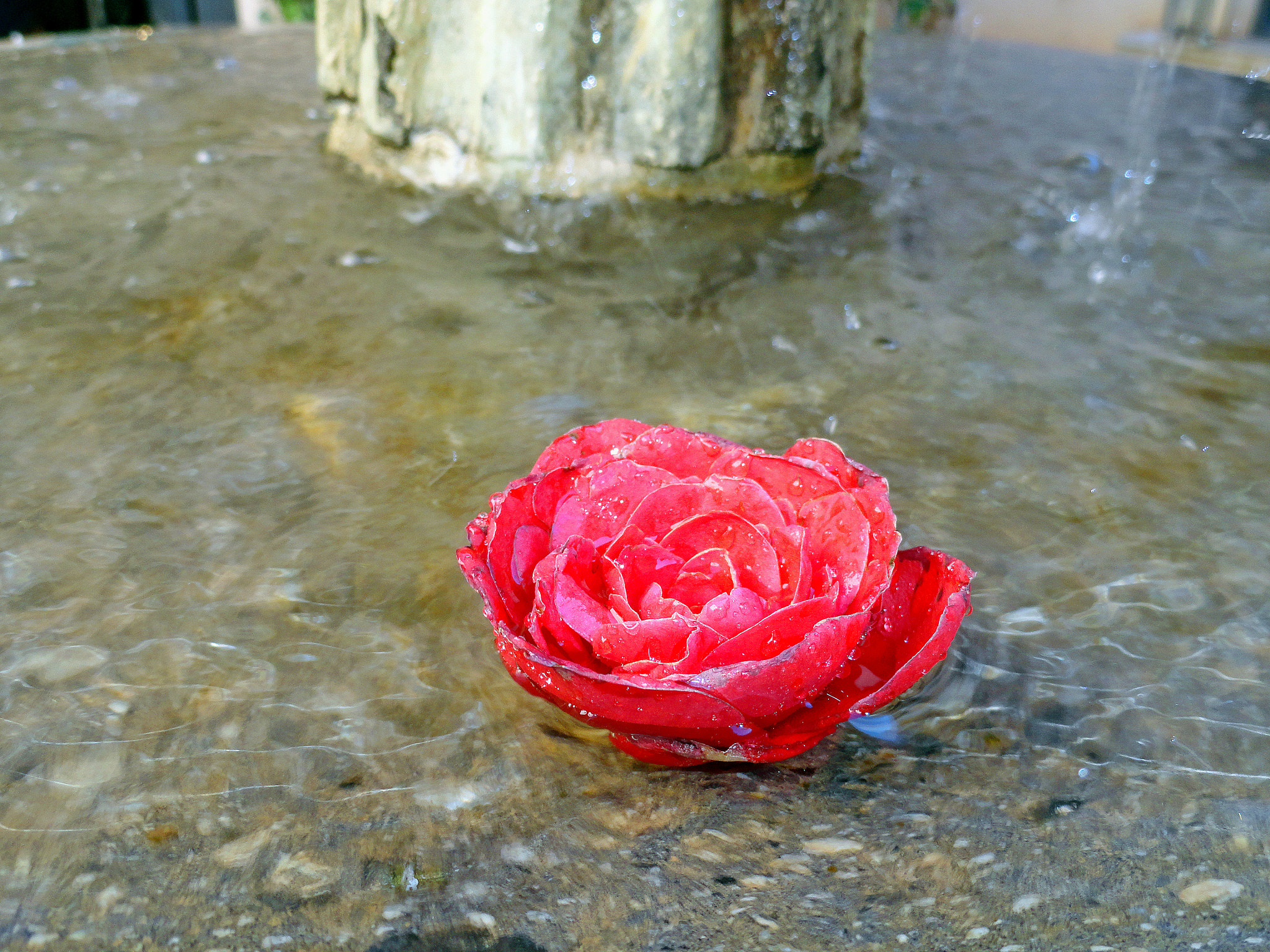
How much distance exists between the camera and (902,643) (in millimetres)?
1305

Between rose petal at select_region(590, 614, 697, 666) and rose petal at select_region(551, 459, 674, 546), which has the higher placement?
rose petal at select_region(551, 459, 674, 546)

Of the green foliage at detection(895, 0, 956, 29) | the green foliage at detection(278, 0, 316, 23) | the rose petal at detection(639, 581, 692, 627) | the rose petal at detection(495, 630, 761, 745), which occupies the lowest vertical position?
the rose petal at detection(495, 630, 761, 745)

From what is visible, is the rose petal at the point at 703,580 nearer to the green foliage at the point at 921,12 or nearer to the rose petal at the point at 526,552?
the rose petal at the point at 526,552

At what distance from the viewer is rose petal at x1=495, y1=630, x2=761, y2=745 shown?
1.14 metres

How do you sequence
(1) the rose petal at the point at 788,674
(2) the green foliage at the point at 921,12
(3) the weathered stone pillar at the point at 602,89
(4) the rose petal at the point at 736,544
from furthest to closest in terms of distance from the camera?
(2) the green foliage at the point at 921,12
(3) the weathered stone pillar at the point at 602,89
(4) the rose petal at the point at 736,544
(1) the rose petal at the point at 788,674

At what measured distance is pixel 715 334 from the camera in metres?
2.78

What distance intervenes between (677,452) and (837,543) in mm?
Result: 255

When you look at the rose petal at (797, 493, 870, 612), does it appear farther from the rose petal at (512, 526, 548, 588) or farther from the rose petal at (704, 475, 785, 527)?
the rose petal at (512, 526, 548, 588)

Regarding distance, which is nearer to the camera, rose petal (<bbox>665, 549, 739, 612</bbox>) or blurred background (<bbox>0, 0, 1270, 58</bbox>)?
rose petal (<bbox>665, 549, 739, 612</bbox>)

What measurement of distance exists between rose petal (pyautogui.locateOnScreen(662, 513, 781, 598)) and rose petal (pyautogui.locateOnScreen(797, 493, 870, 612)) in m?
0.06

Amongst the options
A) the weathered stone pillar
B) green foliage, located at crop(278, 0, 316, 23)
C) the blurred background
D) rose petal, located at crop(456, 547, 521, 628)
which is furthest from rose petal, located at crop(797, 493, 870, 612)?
green foliage, located at crop(278, 0, 316, 23)

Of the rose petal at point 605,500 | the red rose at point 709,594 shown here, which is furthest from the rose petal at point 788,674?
the rose petal at point 605,500

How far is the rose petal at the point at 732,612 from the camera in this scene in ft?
3.83

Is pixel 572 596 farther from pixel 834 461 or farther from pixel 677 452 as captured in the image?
pixel 834 461
